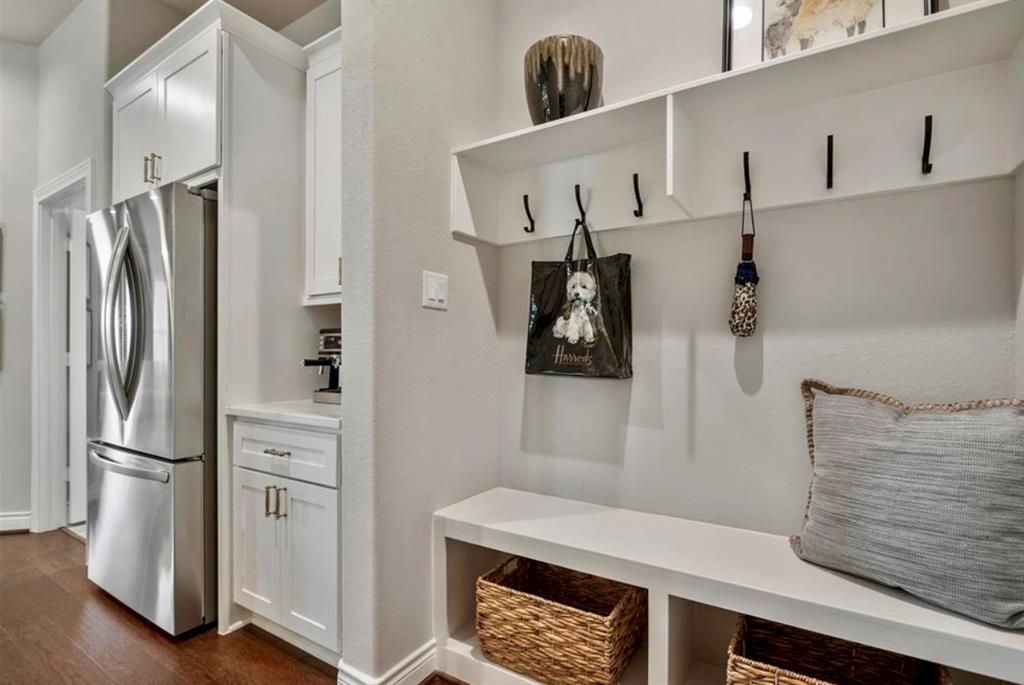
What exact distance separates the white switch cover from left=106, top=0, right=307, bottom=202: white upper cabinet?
45.2 inches

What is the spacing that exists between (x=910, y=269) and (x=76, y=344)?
4.33m

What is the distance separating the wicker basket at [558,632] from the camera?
1.40 meters

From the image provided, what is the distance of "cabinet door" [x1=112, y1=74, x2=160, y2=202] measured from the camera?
2.44m

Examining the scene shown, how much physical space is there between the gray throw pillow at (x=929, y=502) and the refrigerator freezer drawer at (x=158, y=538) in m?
2.14

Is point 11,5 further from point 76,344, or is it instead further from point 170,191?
point 170,191

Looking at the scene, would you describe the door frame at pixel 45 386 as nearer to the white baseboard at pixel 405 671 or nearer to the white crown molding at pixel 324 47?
the white crown molding at pixel 324 47

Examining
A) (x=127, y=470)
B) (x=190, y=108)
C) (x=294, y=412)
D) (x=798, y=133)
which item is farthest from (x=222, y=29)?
(x=798, y=133)

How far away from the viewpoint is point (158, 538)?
1988mm

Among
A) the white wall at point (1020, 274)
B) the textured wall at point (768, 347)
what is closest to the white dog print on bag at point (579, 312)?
the textured wall at point (768, 347)

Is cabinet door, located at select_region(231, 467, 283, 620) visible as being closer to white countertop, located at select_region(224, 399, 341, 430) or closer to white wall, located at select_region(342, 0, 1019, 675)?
white countertop, located at select_region(224, 399, 341, 430)

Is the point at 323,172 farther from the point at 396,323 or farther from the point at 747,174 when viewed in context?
the point at 747,174

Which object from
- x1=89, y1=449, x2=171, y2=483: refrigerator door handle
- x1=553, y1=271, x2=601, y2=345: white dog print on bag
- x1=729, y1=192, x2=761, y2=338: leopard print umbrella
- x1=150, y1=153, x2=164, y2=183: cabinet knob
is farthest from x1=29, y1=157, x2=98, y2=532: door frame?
x1=729, y1=192, x2=761, y2=338: leopard print umbrella

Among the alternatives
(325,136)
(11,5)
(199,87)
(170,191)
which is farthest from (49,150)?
(325,136)

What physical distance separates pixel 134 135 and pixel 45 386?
1.80 metres
